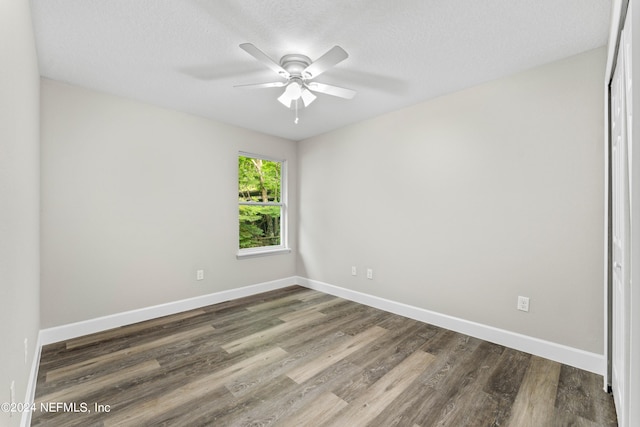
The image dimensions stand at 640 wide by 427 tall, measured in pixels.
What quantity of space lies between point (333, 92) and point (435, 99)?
4.16ft

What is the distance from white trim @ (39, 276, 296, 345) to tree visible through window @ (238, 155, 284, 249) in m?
0.66

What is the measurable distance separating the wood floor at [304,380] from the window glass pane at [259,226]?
1479mm

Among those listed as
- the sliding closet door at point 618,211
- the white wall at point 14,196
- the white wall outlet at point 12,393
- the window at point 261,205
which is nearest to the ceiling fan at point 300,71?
the white wall at point 14,196

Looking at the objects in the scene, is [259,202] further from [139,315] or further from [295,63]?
[295,63]

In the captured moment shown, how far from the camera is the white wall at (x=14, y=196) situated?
1042mm

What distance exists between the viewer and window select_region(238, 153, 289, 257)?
4062mm

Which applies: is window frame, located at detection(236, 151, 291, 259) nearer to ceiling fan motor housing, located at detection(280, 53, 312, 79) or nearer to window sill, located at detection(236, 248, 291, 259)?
window sill, located at detection(236, 248, 291, 259)

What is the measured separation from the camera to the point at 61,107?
2561 mm

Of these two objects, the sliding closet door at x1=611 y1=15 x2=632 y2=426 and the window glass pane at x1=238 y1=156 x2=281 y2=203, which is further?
the window glass pane at x1=238 y1=156 x2=281 y2=203

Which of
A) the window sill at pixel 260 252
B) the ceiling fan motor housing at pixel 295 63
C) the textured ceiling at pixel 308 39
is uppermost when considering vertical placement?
the textured ceiling at pixel 308 39

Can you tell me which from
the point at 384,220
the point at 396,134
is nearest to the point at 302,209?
the point at 384,220

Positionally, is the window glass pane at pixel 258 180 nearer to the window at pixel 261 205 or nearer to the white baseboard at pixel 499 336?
the window at pixel 261 205

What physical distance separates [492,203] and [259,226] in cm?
307

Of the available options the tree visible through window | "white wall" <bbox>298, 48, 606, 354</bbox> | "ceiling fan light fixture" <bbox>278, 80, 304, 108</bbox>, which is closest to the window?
the tree visible through window
